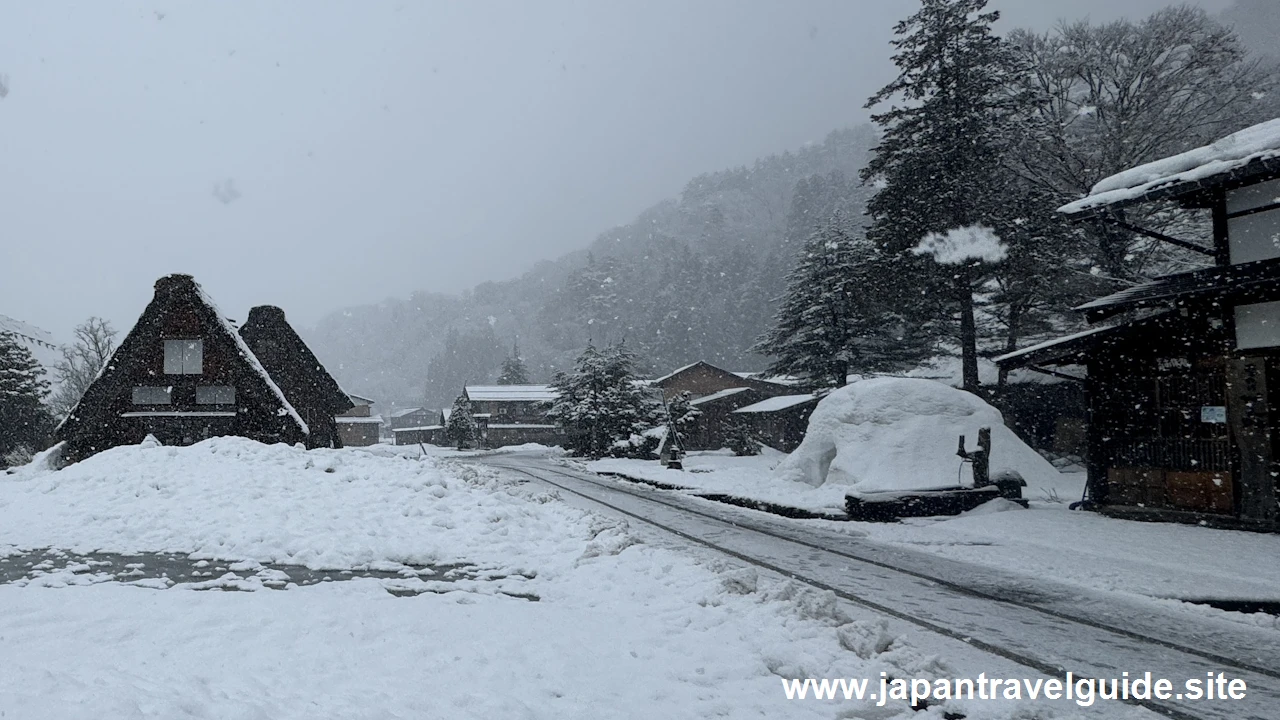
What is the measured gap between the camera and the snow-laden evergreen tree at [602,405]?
41938 mm

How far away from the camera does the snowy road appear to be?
5.13 m

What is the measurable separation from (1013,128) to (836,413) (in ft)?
51.5

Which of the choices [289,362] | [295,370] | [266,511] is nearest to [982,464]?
[266,511]

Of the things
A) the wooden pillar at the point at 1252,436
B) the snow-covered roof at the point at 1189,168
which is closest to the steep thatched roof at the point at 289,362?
the snow-covered roof at the point at 1189,168

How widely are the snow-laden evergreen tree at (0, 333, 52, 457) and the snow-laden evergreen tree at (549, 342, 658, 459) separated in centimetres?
2689

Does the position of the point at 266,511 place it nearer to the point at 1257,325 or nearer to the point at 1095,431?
the point at 1095,431

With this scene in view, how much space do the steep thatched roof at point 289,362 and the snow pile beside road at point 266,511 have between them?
15665 millimetres

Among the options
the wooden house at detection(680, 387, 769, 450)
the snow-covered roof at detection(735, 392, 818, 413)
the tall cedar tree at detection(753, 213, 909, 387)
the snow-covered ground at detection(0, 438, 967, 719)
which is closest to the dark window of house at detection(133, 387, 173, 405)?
the snow-covered ground at detection(0, 438, 967, 719)

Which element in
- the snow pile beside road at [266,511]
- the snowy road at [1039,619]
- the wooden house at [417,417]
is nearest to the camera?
the snowy road at [1039,619]

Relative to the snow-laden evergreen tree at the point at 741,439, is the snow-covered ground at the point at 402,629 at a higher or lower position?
higher

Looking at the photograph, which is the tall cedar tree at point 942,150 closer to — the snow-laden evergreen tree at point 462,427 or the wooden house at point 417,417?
→ the snow-laden evergreen tree at point 462,427

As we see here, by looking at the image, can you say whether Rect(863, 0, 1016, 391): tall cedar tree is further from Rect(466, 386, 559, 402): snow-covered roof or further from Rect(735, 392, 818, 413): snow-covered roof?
Rect(466, 386, 559, 402): snow-covered roof

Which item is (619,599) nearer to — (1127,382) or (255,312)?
(1127,382)

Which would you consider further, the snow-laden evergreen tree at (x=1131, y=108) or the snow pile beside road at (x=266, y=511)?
the snow-laden evergreen tree at (x=1131, y=108)
